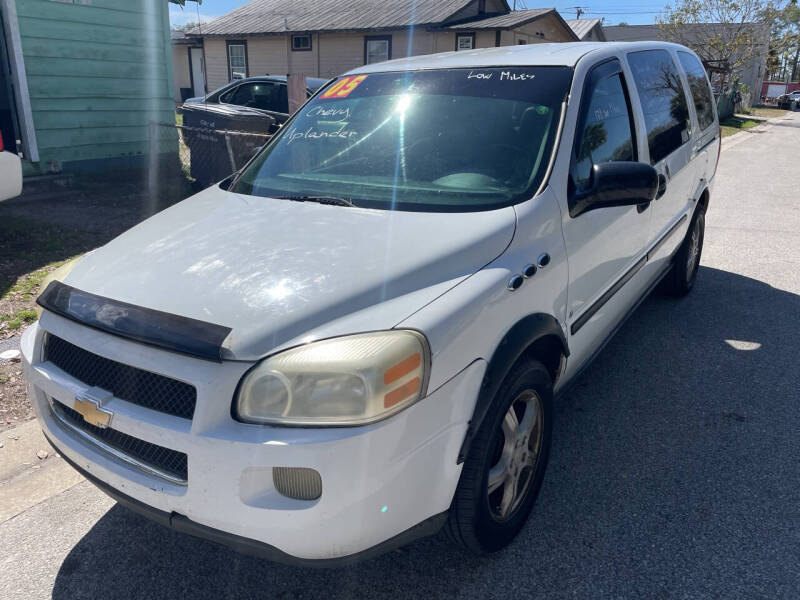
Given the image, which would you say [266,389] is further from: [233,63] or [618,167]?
[233,63]

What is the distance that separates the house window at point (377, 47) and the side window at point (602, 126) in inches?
818

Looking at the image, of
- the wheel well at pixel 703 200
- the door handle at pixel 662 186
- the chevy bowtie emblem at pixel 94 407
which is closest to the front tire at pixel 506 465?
the chevy bowtie emblem at pixel 94 407

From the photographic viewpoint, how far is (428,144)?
117 inches

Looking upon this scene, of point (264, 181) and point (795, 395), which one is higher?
point (264, 181)

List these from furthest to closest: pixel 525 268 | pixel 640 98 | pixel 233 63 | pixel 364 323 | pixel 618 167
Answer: pixel 233 63 < pixel 640 98 < pixel 618 167 < pixel 525 268 < pixel 364 323

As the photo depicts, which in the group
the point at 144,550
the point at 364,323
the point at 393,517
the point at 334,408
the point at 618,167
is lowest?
the point at 144,550

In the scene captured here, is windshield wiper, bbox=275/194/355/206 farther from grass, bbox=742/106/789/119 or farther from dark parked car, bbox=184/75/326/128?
grass, bbox=742/106/789/119

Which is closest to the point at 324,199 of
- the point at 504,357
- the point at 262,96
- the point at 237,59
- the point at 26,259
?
the point at 504,357

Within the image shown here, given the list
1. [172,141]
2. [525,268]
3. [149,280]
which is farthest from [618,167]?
[172,141]

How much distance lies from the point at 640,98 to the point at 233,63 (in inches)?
998

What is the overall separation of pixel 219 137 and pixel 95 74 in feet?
7.86

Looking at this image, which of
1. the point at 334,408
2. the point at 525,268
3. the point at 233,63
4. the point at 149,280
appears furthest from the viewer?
the point at 233,63

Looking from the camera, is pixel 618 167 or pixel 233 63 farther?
pixel 233 63

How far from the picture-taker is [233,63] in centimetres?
2628
